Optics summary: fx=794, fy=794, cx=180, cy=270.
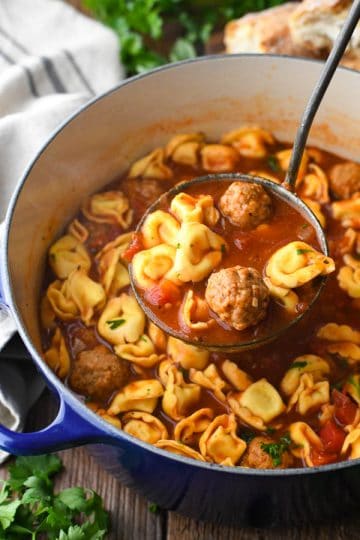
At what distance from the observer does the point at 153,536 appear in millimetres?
4273

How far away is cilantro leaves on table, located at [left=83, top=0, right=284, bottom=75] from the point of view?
5.82 m

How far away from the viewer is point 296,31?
5.25 meters

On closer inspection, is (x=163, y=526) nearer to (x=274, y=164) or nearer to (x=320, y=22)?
(x=274, y=164)

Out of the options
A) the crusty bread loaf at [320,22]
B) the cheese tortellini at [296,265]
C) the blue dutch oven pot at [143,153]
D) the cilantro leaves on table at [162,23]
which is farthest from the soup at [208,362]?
the cilantro leaves on table at [162,23]

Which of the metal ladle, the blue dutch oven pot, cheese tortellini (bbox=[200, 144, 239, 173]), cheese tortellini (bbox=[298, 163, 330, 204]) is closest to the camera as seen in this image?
the blue dutch oven pot

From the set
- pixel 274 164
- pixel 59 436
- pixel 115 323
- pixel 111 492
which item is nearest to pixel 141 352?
pixel 115 323

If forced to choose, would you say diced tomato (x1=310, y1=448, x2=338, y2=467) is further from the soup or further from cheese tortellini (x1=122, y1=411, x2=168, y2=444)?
cheese tortellini (x1=122, y1=411, x2=168, y2=444)

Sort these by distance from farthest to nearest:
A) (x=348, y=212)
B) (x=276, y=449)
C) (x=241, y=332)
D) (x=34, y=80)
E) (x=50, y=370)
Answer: (x=34, y=80) → (x=348, y=212) → (x=276, y=449) → (x=241, y=332) → (x=50, y=370)

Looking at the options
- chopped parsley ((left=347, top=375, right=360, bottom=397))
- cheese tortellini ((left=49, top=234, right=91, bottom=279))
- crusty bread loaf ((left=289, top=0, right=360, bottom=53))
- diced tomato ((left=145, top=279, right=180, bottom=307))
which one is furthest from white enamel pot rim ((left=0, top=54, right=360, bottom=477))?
chopped parsley ((left=347, top=375, right=360, bottom=397))

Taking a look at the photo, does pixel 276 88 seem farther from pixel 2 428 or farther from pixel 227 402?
pixel 2 428

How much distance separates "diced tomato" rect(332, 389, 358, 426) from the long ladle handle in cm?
116

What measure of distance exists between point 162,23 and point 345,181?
210 centimetres

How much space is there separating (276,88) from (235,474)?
2.76 metres

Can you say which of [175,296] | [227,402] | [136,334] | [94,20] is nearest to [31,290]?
[136,334]
